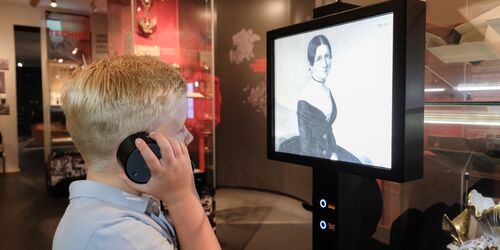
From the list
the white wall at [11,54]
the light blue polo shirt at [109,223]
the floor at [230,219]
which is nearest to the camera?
the light blue polo shirt at [109,223]

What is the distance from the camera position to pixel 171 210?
0.81 metres

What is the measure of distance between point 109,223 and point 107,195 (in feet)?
0.26

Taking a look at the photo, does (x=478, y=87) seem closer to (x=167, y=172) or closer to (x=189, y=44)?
(x=167, y=172)

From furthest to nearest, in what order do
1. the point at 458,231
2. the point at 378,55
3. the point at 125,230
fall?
the point at 378,55 → the point at 458,231 → the point at 125,230

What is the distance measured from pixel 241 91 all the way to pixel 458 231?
4.79 metres

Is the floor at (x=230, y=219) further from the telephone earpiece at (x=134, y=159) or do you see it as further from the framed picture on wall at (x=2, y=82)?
the telephone earpiece at (x=134, y=159)

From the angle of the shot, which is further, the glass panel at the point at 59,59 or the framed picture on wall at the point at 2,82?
the framed picture on wall at the point at 2,82

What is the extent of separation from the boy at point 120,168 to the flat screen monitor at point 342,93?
68 cm

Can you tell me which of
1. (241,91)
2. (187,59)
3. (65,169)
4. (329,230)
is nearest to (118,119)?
(329,230)

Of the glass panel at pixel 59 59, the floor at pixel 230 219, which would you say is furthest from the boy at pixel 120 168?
the glass panel at pixel 59 59

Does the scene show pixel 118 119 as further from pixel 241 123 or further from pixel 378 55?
pixel 241 123

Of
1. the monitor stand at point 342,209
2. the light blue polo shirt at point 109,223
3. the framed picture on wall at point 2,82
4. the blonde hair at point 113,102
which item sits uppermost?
the framed picture on wall at point 2,82

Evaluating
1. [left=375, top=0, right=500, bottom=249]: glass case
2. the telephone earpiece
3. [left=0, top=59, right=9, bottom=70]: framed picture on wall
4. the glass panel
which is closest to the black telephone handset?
the telephone earpiece

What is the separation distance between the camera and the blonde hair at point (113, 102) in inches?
31.2
